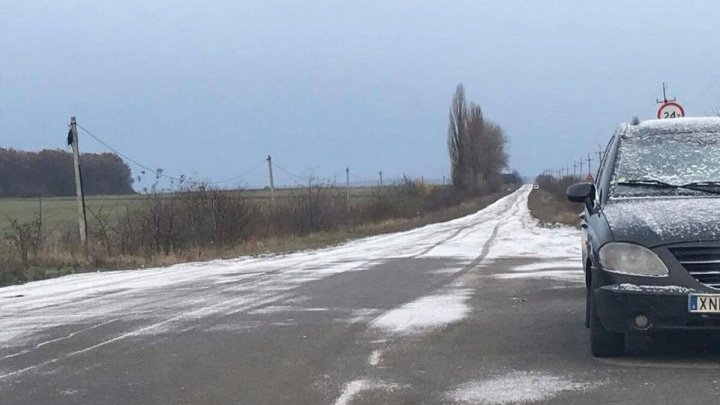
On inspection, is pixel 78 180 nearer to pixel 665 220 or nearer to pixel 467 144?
pixel 665 220

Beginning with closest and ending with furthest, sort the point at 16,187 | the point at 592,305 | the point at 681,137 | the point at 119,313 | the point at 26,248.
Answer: the point at 592,305 → the point at 681,137 → the point at 119,313 → the point at 26,248 → the point at 16,187

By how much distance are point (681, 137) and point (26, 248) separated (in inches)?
764

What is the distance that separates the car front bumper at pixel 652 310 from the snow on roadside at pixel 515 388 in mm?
514

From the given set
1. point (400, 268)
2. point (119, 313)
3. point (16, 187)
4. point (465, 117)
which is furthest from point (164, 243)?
point (465, 117)

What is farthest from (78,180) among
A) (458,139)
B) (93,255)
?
(458,139)

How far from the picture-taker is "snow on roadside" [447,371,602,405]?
611 centimetres

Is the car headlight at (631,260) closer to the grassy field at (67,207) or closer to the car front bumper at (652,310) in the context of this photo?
the car front bumper at (652,310)

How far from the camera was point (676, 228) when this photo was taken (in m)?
6.64

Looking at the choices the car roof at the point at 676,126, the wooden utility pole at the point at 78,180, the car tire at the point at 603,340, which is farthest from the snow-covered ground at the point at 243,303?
the wooden utility pole at the point at 78,180

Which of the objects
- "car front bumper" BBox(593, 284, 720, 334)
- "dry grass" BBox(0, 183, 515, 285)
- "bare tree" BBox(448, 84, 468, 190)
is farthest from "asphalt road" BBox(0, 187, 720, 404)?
"bare tree" BBox(448, 84, 468, 190)

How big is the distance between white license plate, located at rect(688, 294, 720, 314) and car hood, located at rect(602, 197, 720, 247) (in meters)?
0.40

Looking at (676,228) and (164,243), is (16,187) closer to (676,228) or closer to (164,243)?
(164,243)

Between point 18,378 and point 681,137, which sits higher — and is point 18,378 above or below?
below

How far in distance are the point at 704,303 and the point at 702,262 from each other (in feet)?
0.95
